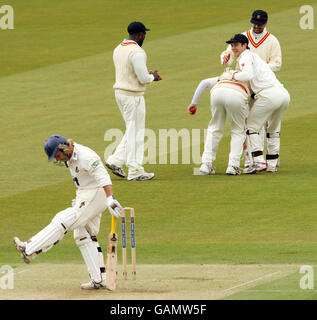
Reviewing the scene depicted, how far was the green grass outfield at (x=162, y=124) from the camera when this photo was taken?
11.8 m

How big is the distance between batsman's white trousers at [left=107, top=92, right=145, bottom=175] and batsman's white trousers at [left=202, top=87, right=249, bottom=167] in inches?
39.1

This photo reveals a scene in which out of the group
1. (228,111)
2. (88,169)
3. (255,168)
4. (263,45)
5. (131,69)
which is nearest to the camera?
(88,169)

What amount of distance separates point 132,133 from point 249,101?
5.72 feet

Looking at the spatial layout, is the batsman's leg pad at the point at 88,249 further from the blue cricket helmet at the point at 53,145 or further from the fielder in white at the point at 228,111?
the fielder in white at the point at 228,111

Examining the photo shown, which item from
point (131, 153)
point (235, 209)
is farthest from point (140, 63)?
point (235, 209)

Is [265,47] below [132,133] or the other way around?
the other way around

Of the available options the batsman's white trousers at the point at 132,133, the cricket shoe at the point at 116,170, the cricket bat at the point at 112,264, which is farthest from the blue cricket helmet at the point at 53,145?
the cricket shoe at the point at 116,170

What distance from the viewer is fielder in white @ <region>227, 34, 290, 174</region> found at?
48.6 ft

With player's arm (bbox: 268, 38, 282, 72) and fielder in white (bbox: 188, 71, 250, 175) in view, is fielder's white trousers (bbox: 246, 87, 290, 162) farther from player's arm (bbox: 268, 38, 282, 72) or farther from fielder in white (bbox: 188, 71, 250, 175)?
player's arm (bbox: 268, 38, 282, 72)

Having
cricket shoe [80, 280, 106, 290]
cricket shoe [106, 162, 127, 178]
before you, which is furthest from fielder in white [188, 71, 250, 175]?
cricket shoe [80, 280, 106, 290]

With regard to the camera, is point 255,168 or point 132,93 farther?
point 255,168

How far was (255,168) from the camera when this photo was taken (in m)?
15.4

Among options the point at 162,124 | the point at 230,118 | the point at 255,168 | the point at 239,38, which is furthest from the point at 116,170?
the point at 162,124

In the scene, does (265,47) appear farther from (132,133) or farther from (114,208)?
(114,208)
